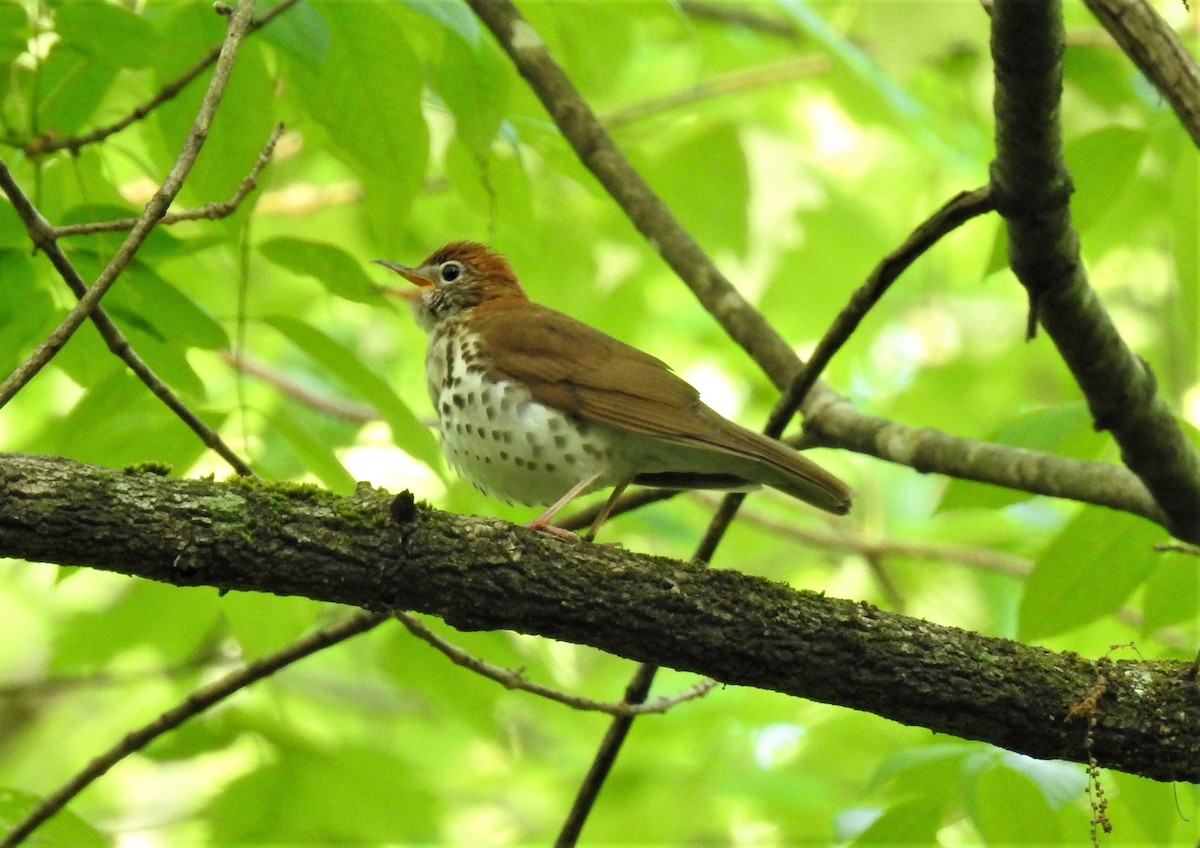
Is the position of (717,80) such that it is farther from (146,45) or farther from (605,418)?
(146,45)

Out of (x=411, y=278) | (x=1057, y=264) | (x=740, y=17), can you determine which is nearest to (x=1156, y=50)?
(x=1057, y=264)

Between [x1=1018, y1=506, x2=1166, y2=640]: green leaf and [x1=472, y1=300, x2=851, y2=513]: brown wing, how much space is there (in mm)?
705

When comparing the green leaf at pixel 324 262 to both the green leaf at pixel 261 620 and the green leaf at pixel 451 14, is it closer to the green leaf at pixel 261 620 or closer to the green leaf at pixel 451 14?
the green leaf at pixel 451 14

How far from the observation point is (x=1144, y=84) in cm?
476

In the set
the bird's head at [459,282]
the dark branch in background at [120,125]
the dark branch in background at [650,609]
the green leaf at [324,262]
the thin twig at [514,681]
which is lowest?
the dark branch in background at [650,609]

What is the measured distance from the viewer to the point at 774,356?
4.82 metres

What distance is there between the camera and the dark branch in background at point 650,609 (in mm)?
2982

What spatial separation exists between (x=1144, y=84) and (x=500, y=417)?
2698 mm

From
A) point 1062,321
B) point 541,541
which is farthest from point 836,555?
point 541,541

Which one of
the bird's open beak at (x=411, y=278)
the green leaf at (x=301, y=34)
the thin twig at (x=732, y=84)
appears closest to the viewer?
the green leaf at (x=301, y=34)

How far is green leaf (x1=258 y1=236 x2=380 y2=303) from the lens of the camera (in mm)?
4098

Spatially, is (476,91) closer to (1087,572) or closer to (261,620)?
(261,620)

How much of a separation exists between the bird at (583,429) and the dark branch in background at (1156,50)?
1750 mm

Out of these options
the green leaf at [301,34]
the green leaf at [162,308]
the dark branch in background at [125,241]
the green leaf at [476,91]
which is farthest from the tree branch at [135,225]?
the green leaf at [476,91]
